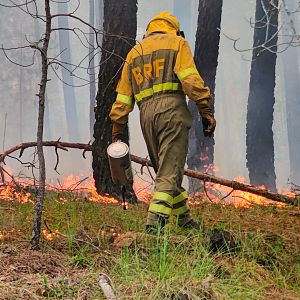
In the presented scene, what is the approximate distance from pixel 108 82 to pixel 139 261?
182 inches

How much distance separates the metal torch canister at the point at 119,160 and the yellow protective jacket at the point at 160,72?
0.38m

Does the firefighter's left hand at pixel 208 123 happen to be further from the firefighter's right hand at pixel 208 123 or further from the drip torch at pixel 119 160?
the drip torch at pixel 119 160

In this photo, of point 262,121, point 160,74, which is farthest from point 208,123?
point 262,121

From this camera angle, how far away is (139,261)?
315 centimetres

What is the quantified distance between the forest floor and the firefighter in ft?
1.25

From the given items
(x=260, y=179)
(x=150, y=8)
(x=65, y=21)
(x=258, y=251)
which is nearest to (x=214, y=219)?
(x=258, y=251)

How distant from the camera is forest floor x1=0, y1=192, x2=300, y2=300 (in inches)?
101

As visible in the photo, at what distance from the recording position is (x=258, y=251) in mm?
3725

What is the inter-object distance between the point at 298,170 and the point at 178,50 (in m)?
31.3

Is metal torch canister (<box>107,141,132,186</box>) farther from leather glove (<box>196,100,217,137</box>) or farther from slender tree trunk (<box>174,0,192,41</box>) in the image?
slender tree trunk (<box>174,0,192,41</box>)

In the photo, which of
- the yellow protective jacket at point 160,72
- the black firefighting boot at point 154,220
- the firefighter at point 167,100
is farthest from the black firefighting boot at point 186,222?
the yellow protective jacket at point 160,72

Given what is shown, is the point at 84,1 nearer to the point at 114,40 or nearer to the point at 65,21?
the point at 65,21

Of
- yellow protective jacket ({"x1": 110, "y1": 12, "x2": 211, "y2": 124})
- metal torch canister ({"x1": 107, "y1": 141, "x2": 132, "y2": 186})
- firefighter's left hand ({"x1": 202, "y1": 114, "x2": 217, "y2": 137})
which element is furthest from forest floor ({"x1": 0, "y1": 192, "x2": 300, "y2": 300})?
yellow protective jacket ({"x1": 110, "y1": 12, "x2": 211, "y2": 124})

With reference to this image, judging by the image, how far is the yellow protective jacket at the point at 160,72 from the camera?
447 centimetres
